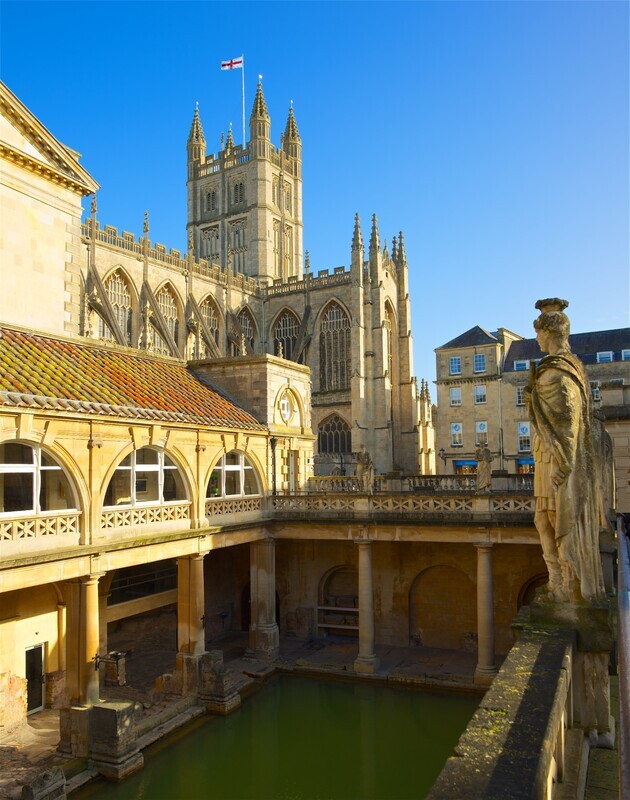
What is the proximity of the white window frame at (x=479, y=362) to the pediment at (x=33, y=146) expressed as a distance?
37.5 metres

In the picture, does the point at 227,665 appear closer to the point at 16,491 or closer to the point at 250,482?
the point at 250,482

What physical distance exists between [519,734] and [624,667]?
0.91 metres

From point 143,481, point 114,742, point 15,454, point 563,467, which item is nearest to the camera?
point 563,467

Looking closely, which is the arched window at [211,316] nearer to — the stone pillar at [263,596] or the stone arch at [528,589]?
the stone pillar at [263,596]

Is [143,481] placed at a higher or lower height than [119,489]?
Answer: higher

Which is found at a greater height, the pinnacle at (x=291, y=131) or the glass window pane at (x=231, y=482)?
the pinnacle at (x=291, y=131)

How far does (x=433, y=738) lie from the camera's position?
55.9ft

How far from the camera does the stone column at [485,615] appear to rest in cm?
2045

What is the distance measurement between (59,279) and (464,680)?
17.6m

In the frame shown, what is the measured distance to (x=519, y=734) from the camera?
495 centimetres

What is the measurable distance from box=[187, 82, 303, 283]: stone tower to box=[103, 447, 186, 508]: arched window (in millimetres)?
47034

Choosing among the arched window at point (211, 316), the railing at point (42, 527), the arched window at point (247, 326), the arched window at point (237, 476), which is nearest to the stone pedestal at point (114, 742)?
the railing at point (42, 527)

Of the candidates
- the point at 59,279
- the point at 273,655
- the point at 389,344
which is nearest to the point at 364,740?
the point at 273,655

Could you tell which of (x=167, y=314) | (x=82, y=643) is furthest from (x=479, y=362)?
(x=82, y=643)
